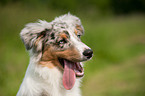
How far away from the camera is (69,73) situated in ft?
13.3

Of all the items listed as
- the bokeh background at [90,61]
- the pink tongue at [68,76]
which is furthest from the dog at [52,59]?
the bokeh background at [90,61]

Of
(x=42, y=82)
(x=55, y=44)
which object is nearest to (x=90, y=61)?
(x=55, y=44)

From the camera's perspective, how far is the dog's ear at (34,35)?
158 inches

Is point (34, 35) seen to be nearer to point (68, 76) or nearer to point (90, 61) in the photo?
point (68, 76)

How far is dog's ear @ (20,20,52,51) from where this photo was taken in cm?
402

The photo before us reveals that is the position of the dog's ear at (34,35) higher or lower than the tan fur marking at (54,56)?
higher

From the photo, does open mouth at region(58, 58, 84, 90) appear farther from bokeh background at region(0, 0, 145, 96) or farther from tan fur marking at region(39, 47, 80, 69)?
bokeh background at region(0, 0, 145, 96)

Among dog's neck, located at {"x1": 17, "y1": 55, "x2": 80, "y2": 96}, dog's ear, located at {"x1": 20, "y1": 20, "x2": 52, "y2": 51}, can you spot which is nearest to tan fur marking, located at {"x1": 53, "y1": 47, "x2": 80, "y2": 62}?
dog's neck, located at {"x1": 17, "y1": 55, "x2": 80, "y2": 96}

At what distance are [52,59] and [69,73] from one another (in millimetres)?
406

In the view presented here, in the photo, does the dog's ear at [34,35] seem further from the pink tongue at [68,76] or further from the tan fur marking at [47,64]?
the pink tongue at [68,76]

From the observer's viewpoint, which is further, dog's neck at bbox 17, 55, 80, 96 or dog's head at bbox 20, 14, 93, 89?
dog's head at bbox 20, 14, 93, 89

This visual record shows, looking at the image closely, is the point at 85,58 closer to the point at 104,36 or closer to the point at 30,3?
the point at 30,3

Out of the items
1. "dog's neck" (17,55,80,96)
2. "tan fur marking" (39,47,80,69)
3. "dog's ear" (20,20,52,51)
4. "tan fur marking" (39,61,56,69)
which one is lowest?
"dog's neck" (17,55,80,96)

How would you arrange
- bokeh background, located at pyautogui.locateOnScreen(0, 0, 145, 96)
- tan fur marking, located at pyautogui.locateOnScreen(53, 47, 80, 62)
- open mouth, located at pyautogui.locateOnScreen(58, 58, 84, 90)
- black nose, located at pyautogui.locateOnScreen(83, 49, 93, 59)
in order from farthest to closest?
bokeh background, located at pyautogui.locateOnScreen(0, 0, 145, 96) < open mouth, located at pyautogui.locateOnScreen(58, 58, 84, 90) < tan fur marking, located at pyautogui.locateOnScreen(53, 47, 80, 62) < black nose, located at pyautogui.locateOnScreen(83, 49, 93, 59)
